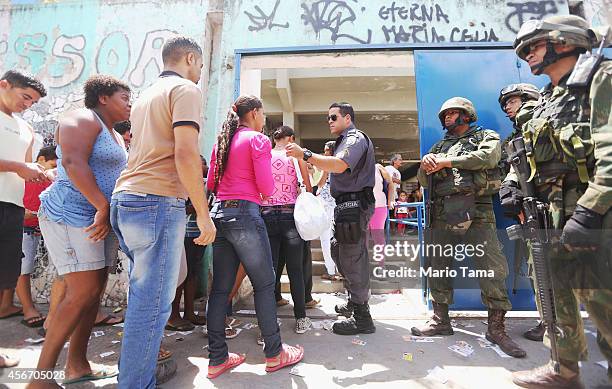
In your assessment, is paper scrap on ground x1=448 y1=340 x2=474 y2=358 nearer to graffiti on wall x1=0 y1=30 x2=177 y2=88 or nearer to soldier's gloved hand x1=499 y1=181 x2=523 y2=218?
soldier's gloved hand x1=499 y1=181 x2=523 y2=218

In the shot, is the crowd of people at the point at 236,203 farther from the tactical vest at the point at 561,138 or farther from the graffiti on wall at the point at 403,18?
the graffiti on wall at the point at 403,18

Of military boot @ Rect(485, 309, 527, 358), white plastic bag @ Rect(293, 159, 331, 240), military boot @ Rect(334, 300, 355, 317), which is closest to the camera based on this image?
military boot @ Rect(485, 309, 527, 358)

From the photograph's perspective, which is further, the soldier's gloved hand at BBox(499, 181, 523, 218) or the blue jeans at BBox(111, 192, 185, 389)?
the soldier's gloved hand at BBox(499, 181, 523, 218)

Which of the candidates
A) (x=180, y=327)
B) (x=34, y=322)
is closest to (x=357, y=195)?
(x=180, y=327)

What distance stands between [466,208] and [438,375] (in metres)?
1.37

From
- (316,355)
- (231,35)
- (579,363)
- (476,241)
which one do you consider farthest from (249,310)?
(231,35)

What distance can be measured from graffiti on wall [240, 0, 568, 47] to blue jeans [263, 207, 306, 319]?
2.43 meters

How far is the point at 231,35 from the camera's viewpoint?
405cm

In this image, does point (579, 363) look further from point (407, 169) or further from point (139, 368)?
point (407, 169)

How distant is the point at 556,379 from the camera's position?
1.98 metres

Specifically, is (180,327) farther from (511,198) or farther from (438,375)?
(511,198)

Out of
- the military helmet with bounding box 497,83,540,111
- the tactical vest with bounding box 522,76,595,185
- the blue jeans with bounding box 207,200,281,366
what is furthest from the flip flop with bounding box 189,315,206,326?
the military helmet with bounding box 497,83,540,111

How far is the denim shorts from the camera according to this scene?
1.92 m

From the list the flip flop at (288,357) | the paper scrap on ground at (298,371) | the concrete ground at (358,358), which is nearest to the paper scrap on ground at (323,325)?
the concrete ground at (358,358)
